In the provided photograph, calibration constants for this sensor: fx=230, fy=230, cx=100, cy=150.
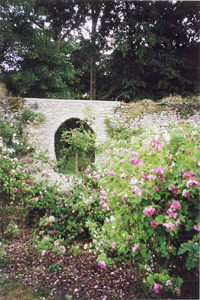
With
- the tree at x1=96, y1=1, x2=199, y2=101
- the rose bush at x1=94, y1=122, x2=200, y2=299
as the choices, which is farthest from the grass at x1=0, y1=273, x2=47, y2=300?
the tree at x1=96, y1=1, x2=199, y2=101

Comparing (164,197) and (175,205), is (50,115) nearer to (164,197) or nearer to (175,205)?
(164,197)

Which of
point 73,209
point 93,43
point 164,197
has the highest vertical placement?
point 93,43

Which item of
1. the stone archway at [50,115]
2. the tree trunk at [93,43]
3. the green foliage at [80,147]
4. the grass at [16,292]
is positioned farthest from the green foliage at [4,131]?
the tree trunk at [93,43]

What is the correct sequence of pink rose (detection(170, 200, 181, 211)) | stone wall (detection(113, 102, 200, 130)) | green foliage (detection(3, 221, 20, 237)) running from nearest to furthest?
pink rose (detection(170, 200, 181, 211)) < green foliage (detection(3, 221, 20, 237)) < stone wall (detection(113, 102, 200, 130))

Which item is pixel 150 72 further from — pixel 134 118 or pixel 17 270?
pixel 17 270

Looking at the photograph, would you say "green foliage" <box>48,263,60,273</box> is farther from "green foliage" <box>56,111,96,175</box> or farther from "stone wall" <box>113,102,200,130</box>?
"stone wall" <box>113,102,200,130</box>

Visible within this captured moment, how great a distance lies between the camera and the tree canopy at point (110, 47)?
11.9 m

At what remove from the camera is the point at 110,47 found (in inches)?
548

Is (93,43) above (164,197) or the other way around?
above

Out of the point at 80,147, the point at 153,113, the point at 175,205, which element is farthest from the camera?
the point at 153,113

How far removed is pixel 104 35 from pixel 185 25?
15.8 ft

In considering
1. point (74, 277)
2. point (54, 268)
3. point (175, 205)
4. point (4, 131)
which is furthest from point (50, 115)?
point (175, 205)

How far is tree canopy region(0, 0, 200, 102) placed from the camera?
1188 cm

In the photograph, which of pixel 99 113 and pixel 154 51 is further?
pixel 154 51
